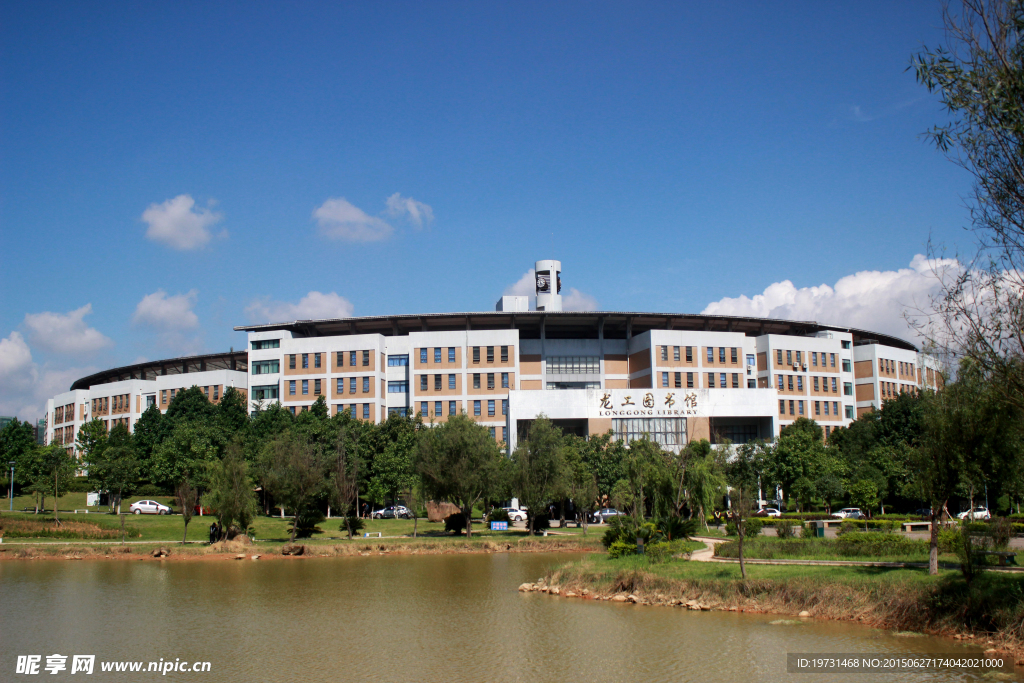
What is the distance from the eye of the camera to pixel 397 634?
65.0ft

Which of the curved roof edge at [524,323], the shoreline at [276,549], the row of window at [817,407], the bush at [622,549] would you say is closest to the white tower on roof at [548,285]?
the curved roof edge at [524,323]

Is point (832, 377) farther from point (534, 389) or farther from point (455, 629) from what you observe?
point (455, 629)

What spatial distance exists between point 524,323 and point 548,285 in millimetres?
7862

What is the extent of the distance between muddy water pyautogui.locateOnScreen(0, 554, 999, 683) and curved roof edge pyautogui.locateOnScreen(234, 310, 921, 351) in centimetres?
4995

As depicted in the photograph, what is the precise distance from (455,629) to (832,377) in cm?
7252

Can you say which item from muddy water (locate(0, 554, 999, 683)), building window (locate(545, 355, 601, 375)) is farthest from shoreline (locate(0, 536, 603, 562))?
building window (locate(545, 355, 601, 375))

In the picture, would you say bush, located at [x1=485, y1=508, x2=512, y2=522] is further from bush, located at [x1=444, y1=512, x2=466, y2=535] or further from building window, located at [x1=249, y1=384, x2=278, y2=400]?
building window, located at [x1=249, y1=384, x2=278, y2=400]

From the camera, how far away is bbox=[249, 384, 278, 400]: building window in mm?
78188

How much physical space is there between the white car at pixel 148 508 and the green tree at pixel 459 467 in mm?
24945

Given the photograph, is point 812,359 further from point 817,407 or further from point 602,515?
point 602,515

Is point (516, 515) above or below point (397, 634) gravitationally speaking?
below

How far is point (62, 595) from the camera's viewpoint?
2608 cm

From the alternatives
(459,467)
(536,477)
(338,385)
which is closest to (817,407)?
(536,477)

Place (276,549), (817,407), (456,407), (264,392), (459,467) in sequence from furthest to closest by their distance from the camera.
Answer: (817,407) → (264,392) → (456,407) → (459,467) → (276,549)
